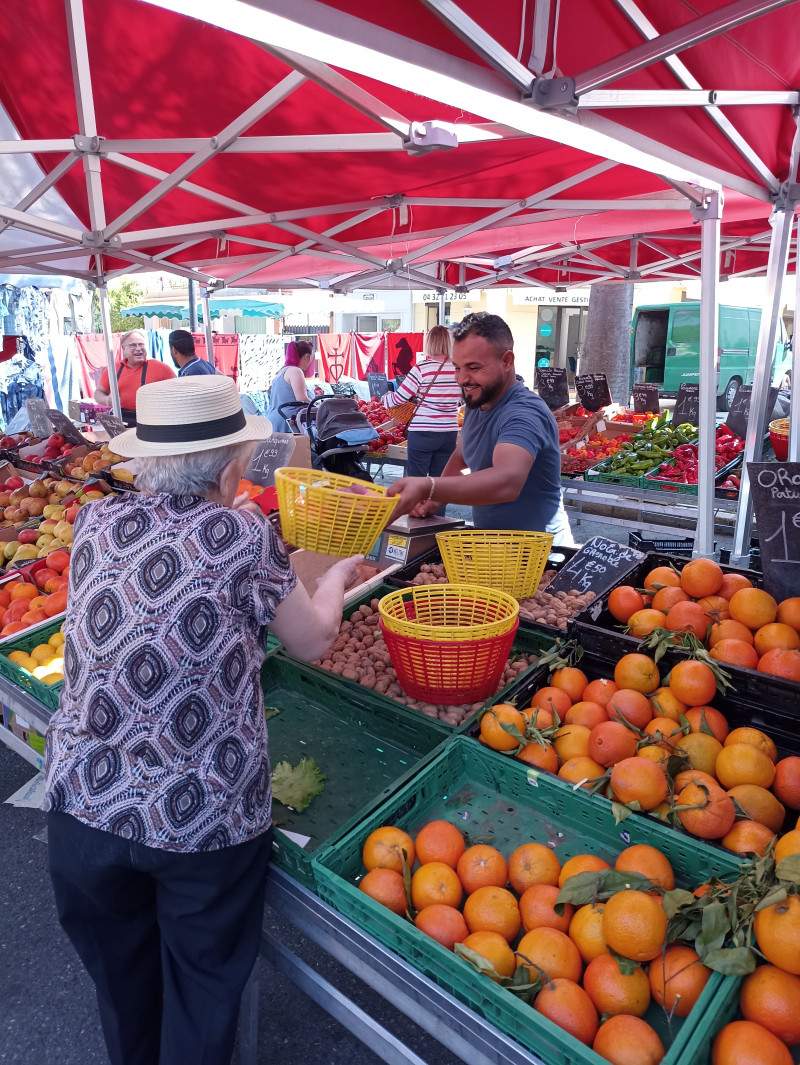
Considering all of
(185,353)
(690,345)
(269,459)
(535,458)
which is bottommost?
(269,459)

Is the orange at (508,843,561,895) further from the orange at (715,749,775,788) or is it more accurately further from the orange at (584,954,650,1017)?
the orange at (715,749,775,788)

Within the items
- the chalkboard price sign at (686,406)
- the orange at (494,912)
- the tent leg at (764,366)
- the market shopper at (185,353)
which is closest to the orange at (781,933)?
the orange at (494,912)

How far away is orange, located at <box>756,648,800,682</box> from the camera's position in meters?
1.80

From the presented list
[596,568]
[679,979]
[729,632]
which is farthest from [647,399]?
[679,979]

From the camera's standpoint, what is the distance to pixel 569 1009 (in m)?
1.18

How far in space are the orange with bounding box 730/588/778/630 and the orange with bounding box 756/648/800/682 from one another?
184 millimetres

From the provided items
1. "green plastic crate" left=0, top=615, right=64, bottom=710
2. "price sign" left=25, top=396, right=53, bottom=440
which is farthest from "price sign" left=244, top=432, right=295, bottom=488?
"price sign" left=25, top=396, right=53, bottom=440

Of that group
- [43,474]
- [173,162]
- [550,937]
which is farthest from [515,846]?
[173,162]

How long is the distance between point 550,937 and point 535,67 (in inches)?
89.9

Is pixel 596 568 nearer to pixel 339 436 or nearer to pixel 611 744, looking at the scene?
pixel 611 744

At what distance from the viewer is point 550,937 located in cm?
131

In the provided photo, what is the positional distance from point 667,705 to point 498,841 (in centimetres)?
58

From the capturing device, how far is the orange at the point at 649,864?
138 centimetres

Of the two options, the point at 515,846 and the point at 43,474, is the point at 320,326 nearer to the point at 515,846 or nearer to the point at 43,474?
the point at 43,474
